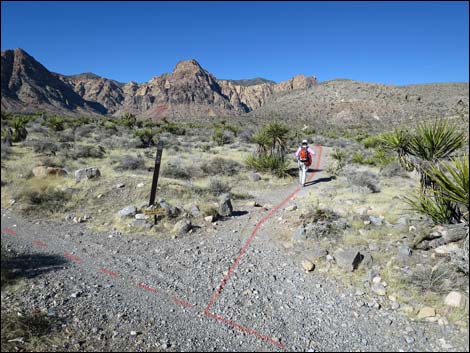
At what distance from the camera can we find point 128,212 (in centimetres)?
748

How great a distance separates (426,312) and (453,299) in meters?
0.44

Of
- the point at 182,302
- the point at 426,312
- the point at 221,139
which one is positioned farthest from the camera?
the point at 221,139

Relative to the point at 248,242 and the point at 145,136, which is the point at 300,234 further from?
the point at 145,136

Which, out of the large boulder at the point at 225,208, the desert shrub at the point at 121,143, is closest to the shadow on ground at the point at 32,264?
the large boulder at the point at 225,208

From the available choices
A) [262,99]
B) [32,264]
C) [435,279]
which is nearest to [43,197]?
[32,264]

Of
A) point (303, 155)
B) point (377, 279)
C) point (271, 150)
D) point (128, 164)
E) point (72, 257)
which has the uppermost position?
point (271, 150)

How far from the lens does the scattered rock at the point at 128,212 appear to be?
293 inches

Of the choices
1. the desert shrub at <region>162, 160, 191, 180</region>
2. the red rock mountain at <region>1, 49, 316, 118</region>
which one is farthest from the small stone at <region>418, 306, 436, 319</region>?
the red rock mountain at <region>1, 49, 316, 118</region>

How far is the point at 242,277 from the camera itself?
5102mm

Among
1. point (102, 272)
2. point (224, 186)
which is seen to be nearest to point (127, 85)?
point (224, 186)

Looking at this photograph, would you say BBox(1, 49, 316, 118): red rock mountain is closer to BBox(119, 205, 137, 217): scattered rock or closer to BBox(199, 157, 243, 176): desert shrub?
BBox(199, 157, 243, 176): desert shrub

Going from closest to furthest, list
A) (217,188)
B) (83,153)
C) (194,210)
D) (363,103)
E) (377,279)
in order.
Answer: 1. (377,279)
2. (194,210)
3. (217,188)
4. (83,153)
5. (363,103)

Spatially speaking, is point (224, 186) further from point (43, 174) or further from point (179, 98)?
point (179, 98)

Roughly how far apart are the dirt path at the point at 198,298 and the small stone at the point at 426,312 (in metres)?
0.18
